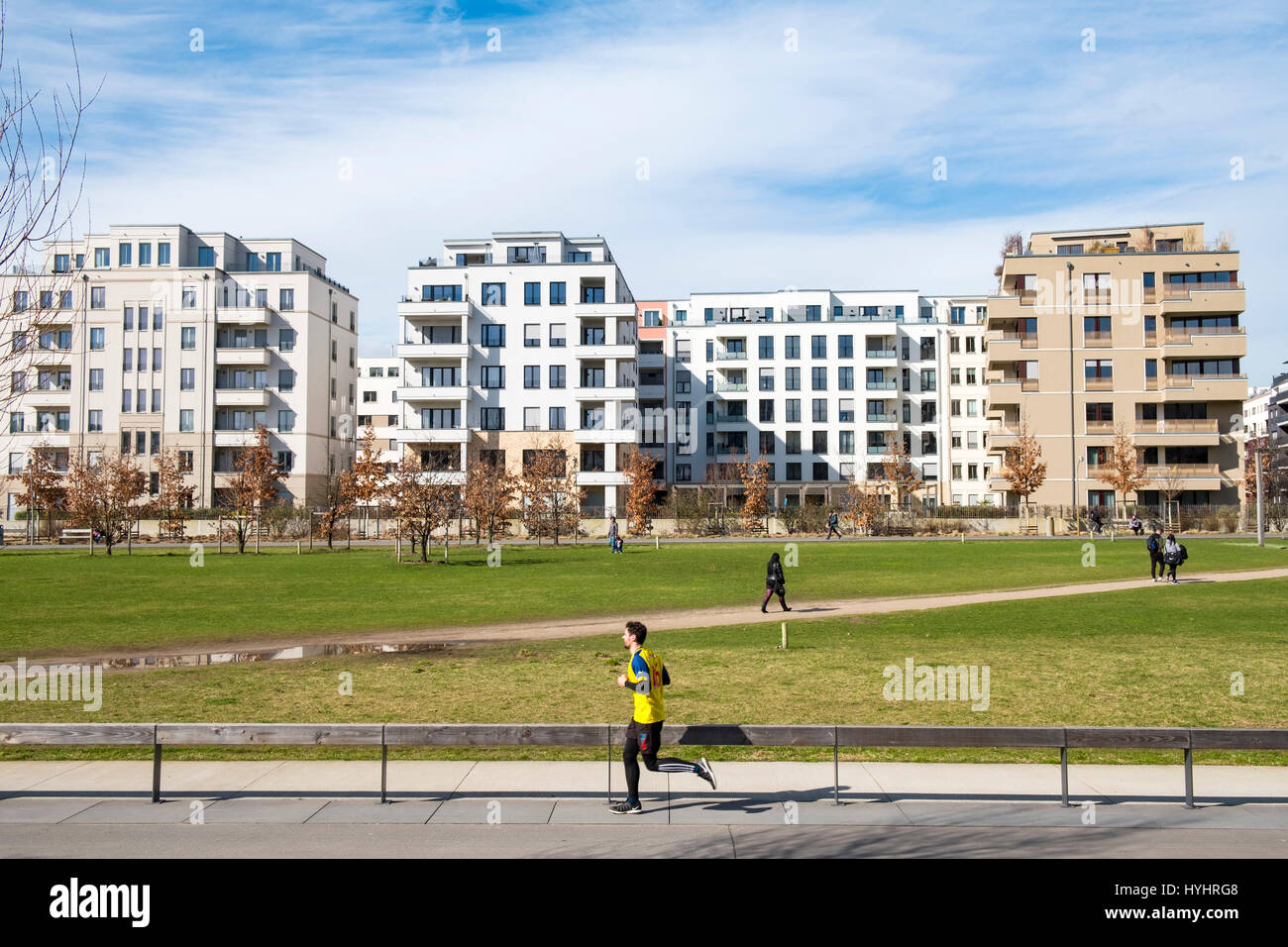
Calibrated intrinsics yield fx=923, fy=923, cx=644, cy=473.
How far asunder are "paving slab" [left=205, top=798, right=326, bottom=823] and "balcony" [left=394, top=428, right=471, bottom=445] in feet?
222

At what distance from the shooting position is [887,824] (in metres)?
8.98

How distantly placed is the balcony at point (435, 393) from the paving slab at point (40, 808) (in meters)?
68.4

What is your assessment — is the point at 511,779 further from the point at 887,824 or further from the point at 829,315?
the point at 829,315

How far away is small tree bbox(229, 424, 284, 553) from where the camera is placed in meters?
56.8

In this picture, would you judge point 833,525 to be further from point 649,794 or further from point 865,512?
point 649,794

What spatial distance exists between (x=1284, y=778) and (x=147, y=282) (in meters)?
88.0

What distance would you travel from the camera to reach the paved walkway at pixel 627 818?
27.1 ft

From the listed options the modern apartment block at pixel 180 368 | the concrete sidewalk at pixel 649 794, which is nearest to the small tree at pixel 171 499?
the modern apartment block at pixel 180 368

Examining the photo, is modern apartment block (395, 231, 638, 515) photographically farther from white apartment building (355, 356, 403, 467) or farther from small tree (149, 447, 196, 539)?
white apartment building (355, 356, 403, 467)

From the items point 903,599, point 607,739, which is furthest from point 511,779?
point 903,599

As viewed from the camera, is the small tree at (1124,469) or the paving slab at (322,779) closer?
the paving slab at (322,779)

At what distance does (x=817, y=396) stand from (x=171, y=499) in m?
58.9

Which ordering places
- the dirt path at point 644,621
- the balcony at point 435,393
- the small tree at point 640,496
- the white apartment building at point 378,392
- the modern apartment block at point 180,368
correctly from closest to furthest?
the dirt path at point 644,621
the small tree at point 640,496
the balcony at point 435,393
the modern apartment block at point 180,368
the white apartment building at point 378,392

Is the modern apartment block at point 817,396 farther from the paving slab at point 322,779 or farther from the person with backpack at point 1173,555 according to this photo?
the paving slab at point 322,779
